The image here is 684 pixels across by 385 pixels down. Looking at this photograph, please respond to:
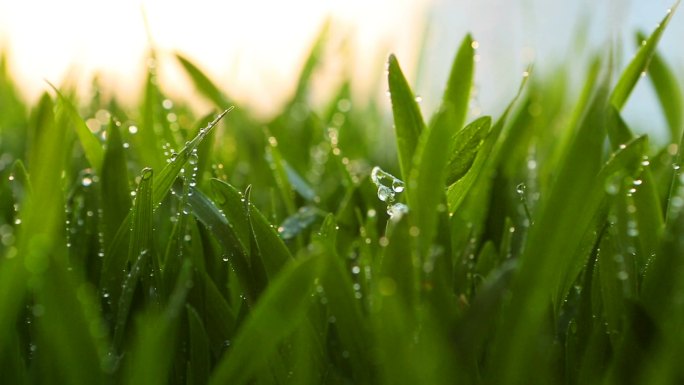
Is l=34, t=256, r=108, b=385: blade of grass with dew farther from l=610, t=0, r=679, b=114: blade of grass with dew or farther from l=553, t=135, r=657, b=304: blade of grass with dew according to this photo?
l=610, t=0, r=679, b=114: blade of grass with dew

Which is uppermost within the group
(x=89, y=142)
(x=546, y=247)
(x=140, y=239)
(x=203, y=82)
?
(x=203, y=82)

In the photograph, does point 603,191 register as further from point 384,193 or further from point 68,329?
point 68,329

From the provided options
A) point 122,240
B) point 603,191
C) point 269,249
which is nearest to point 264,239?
point 269,249

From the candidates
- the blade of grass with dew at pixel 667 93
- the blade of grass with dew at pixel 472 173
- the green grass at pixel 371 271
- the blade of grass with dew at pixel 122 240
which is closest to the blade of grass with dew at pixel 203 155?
the green grass at pixel 371 271

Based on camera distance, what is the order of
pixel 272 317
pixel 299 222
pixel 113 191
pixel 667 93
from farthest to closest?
pixel 667 93 < pixel 299 222 < pixel 113 191 < pixel 272 317

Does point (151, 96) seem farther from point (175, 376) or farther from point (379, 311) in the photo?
point (379, 311)

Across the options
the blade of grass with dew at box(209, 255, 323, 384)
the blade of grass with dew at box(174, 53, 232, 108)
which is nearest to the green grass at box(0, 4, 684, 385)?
the blade of grass with dew at box(209, 255, 323, 384)
